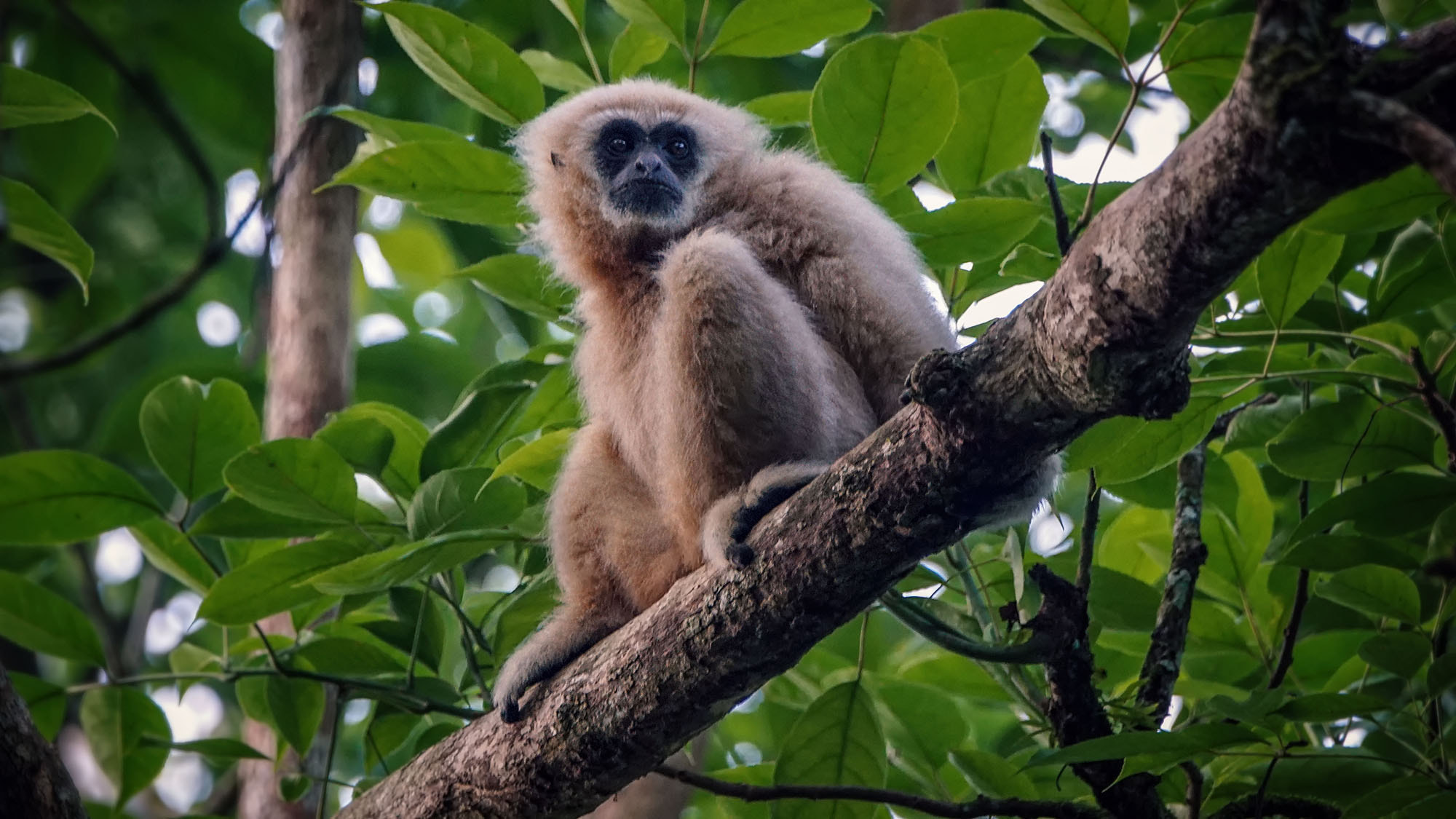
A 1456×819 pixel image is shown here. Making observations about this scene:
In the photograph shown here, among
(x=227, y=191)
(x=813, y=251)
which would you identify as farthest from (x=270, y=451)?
(x=227, y=191)

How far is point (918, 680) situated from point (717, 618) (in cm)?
122

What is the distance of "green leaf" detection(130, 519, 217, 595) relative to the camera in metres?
3.88

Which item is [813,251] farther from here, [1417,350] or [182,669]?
[182,669]

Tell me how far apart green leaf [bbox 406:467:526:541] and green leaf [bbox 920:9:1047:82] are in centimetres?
181

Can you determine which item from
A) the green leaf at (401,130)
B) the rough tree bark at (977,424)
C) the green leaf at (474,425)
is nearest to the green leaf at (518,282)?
the green leaf at (474,425)

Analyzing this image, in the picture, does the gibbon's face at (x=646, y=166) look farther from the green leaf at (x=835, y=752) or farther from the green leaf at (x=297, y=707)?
the green leaf at (x=297, y=707)

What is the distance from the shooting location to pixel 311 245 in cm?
514

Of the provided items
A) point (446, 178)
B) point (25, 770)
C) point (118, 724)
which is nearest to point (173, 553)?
point (118, 724)

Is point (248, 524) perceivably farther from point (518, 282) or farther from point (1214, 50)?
point (1214, 50)

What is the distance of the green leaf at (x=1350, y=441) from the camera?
303 cm

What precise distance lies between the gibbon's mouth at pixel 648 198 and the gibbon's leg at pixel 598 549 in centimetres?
88

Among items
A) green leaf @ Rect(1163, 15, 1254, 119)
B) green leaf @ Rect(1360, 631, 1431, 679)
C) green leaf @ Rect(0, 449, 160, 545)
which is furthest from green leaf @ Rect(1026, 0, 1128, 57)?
green leaf @ Rect(0, 449, 160, 545)

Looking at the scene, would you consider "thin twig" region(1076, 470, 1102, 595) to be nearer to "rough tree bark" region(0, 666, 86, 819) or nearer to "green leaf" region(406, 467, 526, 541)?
"green leaf" region(406, 467, 526, 541)

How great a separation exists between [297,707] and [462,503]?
1132 millimetres
